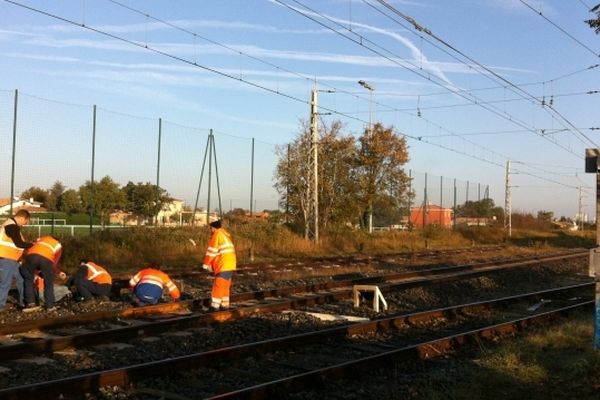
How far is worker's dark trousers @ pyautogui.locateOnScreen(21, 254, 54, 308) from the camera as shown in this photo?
1164cm

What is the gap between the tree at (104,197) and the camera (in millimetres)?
31233

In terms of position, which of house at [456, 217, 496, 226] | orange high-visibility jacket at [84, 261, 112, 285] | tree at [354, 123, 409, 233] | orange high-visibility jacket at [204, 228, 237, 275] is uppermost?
tree at [354, 123, 409, 233]

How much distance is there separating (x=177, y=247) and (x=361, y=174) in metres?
24.6

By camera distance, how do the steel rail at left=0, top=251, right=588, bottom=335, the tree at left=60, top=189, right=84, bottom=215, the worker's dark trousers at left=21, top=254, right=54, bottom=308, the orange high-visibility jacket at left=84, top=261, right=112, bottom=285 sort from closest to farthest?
the steel rail at left=0, top=251, right=588, bottom=335, the worker's dark trousers at left=21, top=254, right=54, bottom=308, the orange high-visibility jacket at left=84, top=261, right=112, bottom=285, the tree at left=60, top=189, right=84, bottom=215

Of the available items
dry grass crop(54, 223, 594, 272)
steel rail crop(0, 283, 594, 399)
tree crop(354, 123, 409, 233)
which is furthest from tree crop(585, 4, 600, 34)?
tree crop(354, 123, 409, 233)

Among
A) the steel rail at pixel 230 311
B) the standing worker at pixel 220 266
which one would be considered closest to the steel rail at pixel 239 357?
the steel rail at pixel 230 311

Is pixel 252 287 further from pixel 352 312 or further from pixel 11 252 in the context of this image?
pixel 11 252

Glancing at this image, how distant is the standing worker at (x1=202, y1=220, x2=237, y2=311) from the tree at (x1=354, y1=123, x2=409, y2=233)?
33.6 m

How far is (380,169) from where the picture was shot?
49.1 meters

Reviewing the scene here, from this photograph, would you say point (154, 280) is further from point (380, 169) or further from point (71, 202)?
point (380, 169)

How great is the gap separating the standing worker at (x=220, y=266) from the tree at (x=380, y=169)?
33562 mm

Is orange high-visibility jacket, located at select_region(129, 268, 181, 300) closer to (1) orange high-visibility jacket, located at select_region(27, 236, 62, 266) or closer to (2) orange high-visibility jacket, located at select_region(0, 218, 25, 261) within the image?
(1) orange high-visibility jacket, located at select_region(27, 236, 62, 266)

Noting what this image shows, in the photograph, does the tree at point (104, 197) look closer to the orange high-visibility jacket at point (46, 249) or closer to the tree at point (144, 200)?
the tree at point (144, 200)

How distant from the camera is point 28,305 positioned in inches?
470
